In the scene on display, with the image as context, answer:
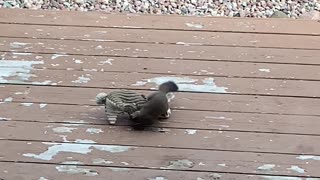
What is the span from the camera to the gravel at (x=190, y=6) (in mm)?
3929

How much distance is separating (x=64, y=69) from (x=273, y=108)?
837mm

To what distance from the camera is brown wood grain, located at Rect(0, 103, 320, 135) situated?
246cm

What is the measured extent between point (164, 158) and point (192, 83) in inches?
20.1

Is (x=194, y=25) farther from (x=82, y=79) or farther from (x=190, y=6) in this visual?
(x=190, y=6)

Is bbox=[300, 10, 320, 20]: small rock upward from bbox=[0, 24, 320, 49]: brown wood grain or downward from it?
upward

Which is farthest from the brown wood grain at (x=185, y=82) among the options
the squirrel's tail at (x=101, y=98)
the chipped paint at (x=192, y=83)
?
the squirrel's tail at (x=101, y=98)

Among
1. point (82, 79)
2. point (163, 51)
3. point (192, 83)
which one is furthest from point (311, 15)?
point (82, 79)

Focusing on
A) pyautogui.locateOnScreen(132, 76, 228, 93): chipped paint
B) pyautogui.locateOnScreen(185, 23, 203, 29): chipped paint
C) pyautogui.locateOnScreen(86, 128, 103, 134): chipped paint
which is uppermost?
pyautogui.locateOnScreen(185, 23, 203, 29): chipped paint

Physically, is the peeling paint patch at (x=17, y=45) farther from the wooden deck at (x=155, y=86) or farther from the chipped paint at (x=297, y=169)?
the chipped paint at (x=297, y=169)

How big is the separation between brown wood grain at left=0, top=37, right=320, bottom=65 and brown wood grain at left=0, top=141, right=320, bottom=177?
2.21ft

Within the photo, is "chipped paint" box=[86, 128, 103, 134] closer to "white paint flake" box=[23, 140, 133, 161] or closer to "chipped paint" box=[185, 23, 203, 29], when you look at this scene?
"white paint flake" box=[23, 140, 133, 161]

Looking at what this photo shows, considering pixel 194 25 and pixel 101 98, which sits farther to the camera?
pixel 194 25

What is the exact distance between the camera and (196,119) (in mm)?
2502

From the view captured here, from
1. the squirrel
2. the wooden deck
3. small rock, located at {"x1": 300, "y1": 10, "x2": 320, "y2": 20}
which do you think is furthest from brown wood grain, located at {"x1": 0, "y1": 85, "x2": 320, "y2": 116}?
small rock, located at {"x1": 300, "y1": 10, "x2": 320, "y2": 20}
